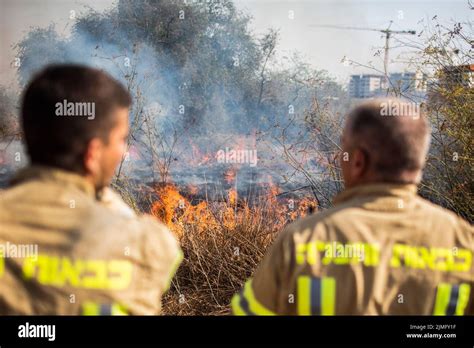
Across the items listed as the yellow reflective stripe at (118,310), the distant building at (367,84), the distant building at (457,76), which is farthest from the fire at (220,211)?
the yellow reflective stripe at (118,310)

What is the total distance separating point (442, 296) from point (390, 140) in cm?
62

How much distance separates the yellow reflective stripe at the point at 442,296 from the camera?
7.96ft

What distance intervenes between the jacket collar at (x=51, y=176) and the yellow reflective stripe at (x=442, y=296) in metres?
1.33

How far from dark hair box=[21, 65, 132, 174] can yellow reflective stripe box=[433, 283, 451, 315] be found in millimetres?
1357

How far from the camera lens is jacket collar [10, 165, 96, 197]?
220cm

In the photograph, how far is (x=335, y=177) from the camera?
6.12 m

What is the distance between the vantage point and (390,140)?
95.3 inches

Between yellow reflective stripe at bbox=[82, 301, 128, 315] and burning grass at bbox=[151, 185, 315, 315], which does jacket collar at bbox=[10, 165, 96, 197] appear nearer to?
yellow reflective stripe at bbox=[82, 301, 128, 315]

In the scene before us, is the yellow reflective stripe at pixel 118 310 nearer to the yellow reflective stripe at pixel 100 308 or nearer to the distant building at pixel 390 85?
the yellow reflective stripe at pixel 100 308

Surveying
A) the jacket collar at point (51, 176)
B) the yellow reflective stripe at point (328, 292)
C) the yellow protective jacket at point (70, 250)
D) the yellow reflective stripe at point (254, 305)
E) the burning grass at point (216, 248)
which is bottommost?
the burning grass at point (216, 248)

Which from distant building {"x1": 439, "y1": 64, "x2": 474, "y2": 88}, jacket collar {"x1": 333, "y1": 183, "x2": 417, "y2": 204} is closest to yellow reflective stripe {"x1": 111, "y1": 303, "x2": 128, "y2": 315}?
jacket collar {"x1": 333, "y1": 183, "x2": 417, "y2": 204}

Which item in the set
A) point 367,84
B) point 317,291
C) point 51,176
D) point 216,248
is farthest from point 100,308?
point 367,84
